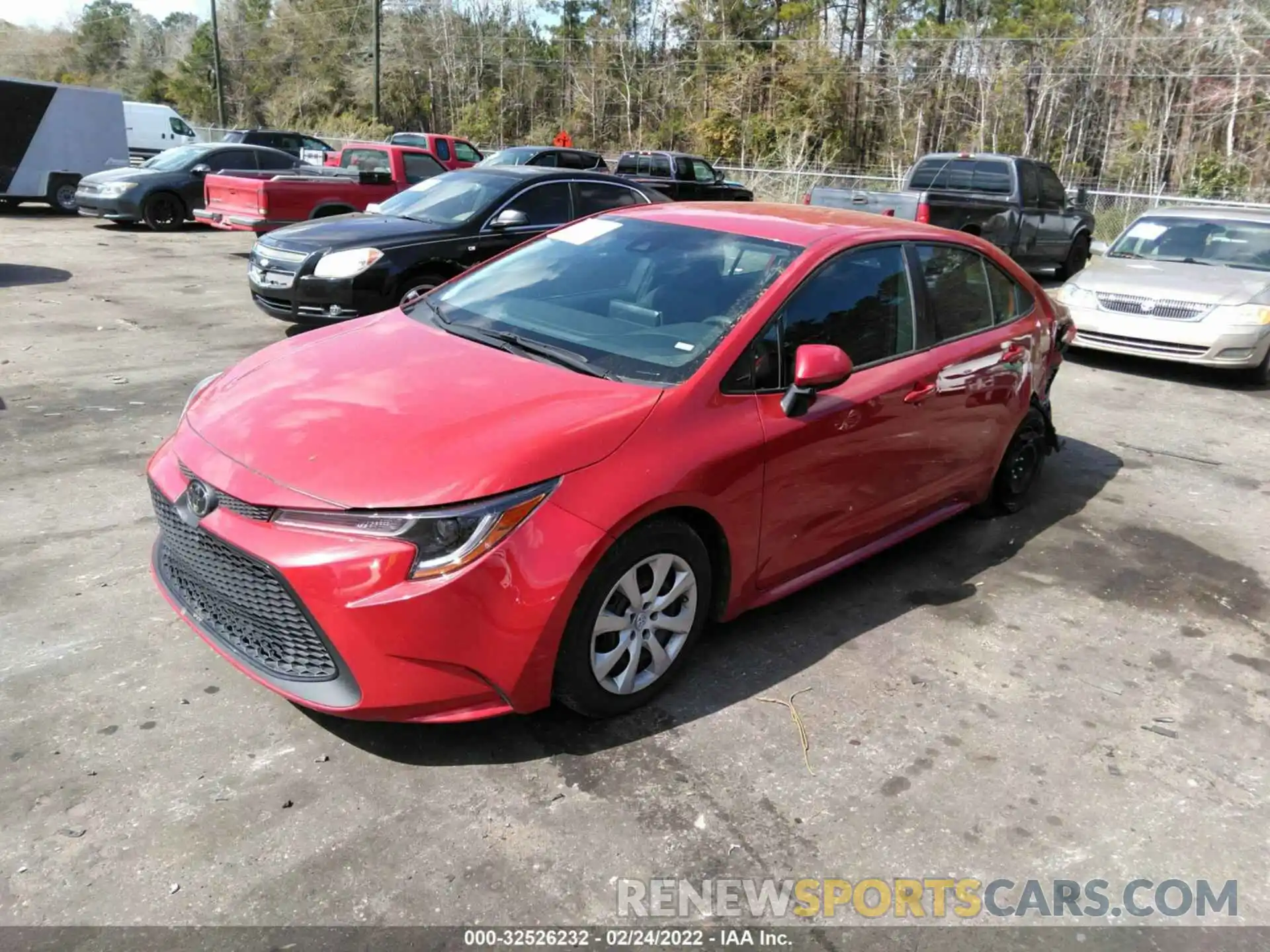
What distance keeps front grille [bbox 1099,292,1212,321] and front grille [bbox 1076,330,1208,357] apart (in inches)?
9.4

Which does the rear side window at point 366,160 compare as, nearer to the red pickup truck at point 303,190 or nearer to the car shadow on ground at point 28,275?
the red pickup truck at point 303,190

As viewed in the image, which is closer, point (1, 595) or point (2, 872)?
point (2, 872)

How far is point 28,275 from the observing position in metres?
11.4

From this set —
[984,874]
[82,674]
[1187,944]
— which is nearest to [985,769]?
[984,874]

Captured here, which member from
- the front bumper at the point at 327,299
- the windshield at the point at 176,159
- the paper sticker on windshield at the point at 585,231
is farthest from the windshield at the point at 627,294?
the windshield at the point at 176,159

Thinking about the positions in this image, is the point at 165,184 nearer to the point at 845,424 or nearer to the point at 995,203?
the point at 995,203

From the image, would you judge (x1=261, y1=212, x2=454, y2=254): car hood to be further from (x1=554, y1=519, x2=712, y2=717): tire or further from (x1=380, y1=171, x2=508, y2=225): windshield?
(x1=554, y1=519, x2=712, y2=717): tire

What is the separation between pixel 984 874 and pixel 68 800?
2694 millimetres

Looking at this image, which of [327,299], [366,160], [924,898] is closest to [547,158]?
[366,160]

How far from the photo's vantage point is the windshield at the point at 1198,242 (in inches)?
376

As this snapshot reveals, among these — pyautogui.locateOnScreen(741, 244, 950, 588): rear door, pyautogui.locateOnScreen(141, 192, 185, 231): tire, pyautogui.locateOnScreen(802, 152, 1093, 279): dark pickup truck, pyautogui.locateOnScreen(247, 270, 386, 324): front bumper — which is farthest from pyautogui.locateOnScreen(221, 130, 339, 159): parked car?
pyautogui.locateOnScreen(741, 244, 950, 588): rear door

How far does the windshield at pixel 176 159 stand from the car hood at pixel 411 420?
50.4ft

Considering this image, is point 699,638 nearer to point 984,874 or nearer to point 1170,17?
point 984,874

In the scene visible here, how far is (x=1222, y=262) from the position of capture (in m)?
9.58
